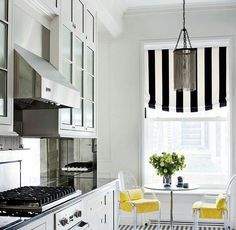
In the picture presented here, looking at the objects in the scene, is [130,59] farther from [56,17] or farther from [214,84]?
[56,17]

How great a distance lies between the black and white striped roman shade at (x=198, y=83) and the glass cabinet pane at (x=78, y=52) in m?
2.36

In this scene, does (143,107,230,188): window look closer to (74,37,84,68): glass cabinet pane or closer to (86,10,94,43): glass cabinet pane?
(86,10,94,43): glass cabinet pane

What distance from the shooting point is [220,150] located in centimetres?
621

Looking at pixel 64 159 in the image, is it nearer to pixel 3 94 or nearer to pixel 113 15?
pixel 3 94

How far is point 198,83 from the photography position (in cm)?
624

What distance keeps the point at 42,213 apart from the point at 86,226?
0.93 meters

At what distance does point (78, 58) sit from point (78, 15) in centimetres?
41

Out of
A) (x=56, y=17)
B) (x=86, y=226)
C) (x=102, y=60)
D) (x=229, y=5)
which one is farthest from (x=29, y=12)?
(x=229, y=5)

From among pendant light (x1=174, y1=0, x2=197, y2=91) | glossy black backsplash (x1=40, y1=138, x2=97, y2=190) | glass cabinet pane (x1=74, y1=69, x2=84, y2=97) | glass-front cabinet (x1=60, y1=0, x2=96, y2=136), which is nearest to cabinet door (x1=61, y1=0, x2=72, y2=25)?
glass-front cabinet (x1=60, y1=0, x2=96, y2=136)

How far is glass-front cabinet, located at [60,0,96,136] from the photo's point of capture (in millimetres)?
3617

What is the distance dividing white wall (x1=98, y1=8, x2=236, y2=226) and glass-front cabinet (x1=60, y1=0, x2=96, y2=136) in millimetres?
1645

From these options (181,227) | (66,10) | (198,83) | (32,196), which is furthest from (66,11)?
(181,227)

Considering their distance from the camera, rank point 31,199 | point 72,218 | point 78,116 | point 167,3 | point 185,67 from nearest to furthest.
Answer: point 31,199 < point 72,218 < point 78,116 < point 185,67 < point 167,3

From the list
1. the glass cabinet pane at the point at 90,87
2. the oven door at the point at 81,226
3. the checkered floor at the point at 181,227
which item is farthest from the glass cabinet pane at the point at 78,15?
the checkered floor at the point at 181,227
